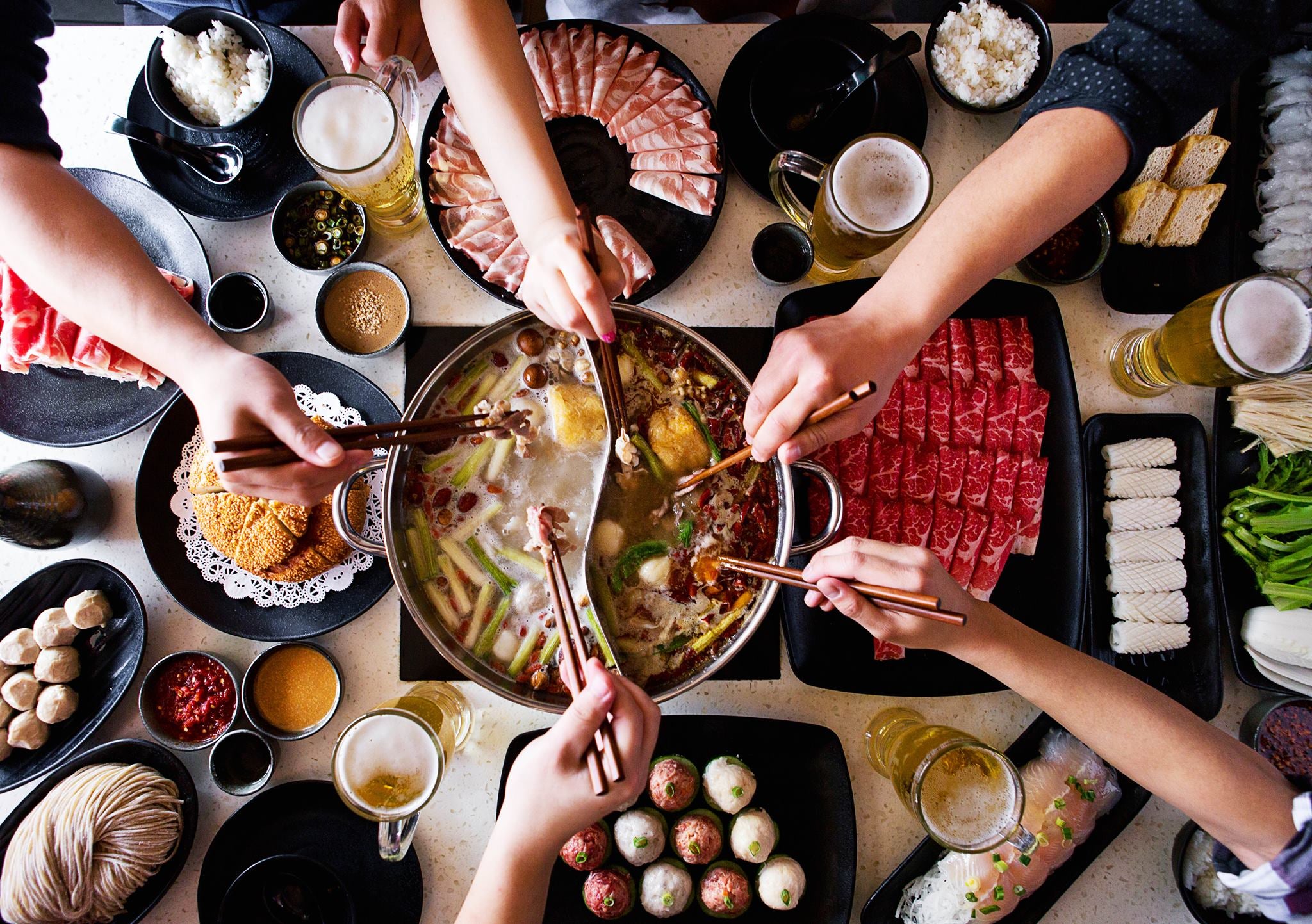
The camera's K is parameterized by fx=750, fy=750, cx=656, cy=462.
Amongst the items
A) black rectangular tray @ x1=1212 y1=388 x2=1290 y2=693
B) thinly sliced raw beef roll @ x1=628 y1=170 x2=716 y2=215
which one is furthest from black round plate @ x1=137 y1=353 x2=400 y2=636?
black rectangular tray @ x1=1212 y1=388 x2=1290 y2=693

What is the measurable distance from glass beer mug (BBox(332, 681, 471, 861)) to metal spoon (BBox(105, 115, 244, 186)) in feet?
5.13

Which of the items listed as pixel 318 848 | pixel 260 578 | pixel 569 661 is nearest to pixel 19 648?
pixel 260 578

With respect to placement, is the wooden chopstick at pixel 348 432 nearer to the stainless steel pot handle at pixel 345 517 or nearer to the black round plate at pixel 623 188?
the stainless steel pot handle at pixel 345 517

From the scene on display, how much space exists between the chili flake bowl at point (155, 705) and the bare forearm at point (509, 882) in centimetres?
86

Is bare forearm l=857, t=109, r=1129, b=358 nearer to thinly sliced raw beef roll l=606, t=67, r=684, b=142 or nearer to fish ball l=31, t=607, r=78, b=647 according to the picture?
thinly sliced raw beef roll l=606, t=67, r=684, b=142

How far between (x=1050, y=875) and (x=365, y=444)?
215cm

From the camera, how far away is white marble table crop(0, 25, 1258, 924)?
6.95 feet

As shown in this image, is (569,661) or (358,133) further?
(358,133)

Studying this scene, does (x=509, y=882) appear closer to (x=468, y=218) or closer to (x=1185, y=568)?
(x=468, y=218)

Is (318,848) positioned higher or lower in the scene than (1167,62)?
lower

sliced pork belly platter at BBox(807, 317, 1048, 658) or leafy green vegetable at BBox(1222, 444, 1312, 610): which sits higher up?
sliced pork belly platter at BBox(807, 317, 1048, 658)

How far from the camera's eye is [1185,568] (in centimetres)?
217

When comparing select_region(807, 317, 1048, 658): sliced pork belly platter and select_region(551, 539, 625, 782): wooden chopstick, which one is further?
select_region(807, 317, 1048, 658): sliced pork belly platter

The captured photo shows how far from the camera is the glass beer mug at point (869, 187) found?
2.01 meters
